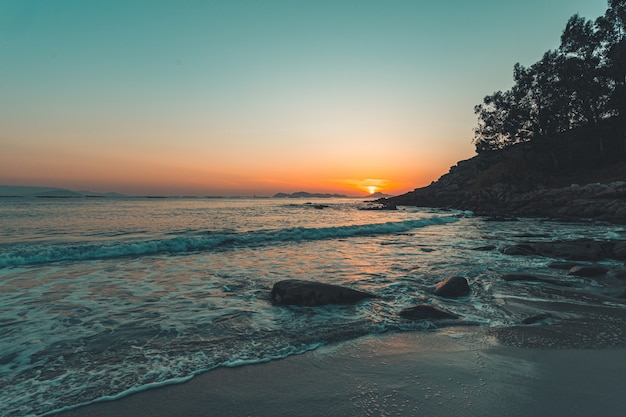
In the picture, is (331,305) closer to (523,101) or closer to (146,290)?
(146,290)

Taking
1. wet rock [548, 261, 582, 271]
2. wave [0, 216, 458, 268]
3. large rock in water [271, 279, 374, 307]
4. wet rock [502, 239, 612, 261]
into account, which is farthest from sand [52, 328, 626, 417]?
wave [0, 216, 458, 268]

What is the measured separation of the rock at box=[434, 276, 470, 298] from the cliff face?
2615 cm

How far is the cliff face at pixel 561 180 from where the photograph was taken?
96.7 ft

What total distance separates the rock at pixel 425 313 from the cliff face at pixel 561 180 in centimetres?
2816

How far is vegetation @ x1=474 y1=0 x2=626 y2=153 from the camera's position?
38.0 m

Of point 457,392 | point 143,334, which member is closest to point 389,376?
point 457,392

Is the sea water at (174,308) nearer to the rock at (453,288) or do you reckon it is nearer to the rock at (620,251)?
the rock at (453,288)

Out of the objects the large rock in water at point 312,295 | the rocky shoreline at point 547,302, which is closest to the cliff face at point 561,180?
the rocky shoreline at point 547,302

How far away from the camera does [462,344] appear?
4941 millimetres

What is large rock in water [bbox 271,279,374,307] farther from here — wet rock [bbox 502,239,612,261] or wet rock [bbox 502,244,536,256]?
wet rock [bbox 502,239,612,261]

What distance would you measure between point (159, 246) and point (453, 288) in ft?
44.3

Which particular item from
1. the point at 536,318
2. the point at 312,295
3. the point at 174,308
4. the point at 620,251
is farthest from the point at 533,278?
the point at 174,308

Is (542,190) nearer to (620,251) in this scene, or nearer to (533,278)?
(620,251)

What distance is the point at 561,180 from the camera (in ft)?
132
